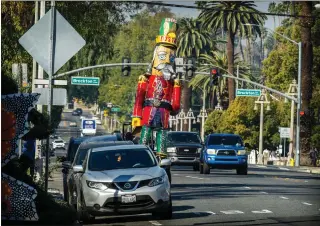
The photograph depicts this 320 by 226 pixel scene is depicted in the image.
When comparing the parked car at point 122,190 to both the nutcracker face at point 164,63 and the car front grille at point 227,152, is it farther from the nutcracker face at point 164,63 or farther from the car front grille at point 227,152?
the car front grille at point 227,152

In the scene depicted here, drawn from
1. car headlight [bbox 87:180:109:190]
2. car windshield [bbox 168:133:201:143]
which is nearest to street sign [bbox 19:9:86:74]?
car headlight [bbox 87:180:109:190]

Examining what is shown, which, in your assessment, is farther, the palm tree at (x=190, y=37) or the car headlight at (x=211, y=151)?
the palm tree at (x=190, y=37)

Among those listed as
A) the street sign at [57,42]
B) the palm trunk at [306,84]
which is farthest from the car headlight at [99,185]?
the palm trunk at [306,84]

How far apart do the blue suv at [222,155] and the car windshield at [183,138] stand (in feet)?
12.0

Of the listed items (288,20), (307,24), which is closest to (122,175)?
(307,24)

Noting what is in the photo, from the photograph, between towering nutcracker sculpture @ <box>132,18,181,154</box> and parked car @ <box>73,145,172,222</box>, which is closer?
parked car @ <box>73,145,172,222</box>

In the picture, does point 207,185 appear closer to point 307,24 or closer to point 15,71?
point 15,71

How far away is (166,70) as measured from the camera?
26.9 m

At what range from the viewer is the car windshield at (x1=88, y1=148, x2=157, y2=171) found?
19766 millimetres

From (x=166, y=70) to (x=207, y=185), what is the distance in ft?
21.0

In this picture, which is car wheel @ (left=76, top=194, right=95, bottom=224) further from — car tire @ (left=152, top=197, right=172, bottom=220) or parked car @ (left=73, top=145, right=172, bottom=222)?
car tire @ (left=152, top=197, right=172, bottom=220)

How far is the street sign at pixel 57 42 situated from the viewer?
1789cm

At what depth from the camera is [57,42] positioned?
59.0 feet

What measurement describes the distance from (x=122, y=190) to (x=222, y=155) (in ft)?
75.6
